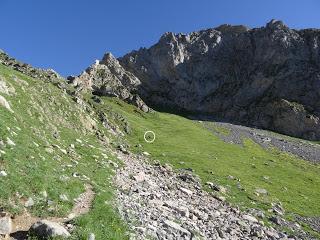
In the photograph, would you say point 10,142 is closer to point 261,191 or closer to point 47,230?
point 47,230

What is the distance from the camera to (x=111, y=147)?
5478 cm

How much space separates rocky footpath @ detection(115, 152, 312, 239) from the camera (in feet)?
77.9

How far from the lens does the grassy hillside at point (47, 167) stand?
2114 cm

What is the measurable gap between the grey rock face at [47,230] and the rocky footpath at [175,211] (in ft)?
12.7

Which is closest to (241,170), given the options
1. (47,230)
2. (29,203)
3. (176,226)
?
(176,226)

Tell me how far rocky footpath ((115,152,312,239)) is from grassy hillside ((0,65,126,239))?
138cm

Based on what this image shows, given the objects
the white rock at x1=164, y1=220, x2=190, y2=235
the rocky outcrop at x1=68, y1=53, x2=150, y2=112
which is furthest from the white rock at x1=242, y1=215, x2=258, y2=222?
the rocky outcrop at x1=68, y1=53, x2=150, y2=112

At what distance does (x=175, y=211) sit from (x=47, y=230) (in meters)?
11.8

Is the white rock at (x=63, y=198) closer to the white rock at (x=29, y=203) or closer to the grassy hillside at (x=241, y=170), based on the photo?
the white rock at (x=29, y=203)

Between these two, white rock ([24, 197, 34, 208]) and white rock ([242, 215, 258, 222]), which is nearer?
white rock ([24, 197, 34, 208])

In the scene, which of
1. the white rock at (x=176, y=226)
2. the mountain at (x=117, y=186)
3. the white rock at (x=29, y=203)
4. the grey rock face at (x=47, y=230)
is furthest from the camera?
the white rock at (x=176, y=226)

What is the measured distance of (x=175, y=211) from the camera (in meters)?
28.5

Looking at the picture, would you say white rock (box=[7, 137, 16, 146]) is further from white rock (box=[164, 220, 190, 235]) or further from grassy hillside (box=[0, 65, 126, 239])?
white rock (box=[164, 220, 190, 235])

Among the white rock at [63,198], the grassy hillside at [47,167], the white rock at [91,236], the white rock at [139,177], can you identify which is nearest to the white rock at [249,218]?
the white rock at [139,177]
